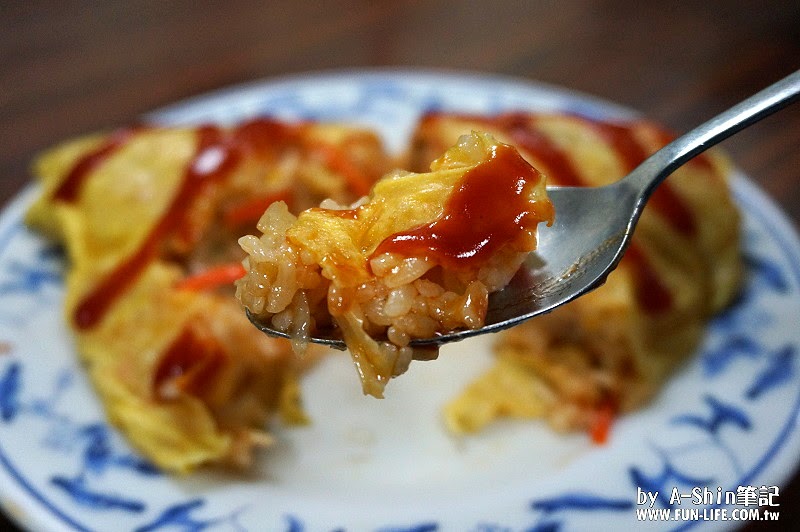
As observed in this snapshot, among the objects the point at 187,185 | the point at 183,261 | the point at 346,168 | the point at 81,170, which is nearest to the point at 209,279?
the point at 183,261

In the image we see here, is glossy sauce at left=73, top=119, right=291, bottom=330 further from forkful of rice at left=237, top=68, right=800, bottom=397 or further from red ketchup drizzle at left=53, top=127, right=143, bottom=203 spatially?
forkful of rice at left=237, top=68, right=800, bottom=397

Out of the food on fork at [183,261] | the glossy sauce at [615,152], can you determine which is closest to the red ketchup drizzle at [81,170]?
the food on fork at [183,261]

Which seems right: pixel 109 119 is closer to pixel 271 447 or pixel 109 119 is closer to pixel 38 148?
pixel 38 148

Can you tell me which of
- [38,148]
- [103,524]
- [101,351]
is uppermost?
[38,148]

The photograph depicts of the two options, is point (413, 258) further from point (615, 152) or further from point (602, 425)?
point (615, 152)

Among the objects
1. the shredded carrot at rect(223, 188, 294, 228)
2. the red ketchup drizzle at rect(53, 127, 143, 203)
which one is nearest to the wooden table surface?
the red ketchup drizzle at rect(53, 127, 143, 203)

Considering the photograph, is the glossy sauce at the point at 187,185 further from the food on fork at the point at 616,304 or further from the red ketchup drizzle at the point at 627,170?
the red ketchup drizzle at the point at 627,170

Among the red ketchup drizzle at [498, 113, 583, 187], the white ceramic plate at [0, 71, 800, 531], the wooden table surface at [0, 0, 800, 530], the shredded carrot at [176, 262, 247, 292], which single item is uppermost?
the wooden table surface at [0, 0, 800, 530]


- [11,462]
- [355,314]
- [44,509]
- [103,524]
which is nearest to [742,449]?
[355,314]
